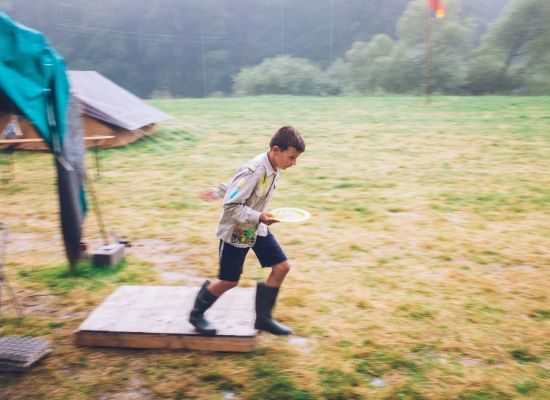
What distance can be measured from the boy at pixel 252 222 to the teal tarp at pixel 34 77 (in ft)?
5.75

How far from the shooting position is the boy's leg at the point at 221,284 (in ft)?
10.1

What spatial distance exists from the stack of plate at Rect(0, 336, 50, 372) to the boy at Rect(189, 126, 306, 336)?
965 millimetres

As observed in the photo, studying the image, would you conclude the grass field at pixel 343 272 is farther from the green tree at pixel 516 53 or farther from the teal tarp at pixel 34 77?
the green tree at pixel 516 53

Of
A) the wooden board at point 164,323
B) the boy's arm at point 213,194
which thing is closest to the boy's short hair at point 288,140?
the boy's arm at point 213,194

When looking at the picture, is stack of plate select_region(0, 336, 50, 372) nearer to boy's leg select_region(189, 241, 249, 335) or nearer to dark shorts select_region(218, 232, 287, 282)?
boy's leg select_region(189, 241, 249, 335)

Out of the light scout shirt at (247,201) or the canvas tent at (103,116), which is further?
the canvas tent at (103,116)

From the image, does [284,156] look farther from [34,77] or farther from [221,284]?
[34,77]

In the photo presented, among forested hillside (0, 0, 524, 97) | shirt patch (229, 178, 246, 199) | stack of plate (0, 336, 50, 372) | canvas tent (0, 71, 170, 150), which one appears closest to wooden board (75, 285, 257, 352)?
stack of plate (0, 336, 50, 372)

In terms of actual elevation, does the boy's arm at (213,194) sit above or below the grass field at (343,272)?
above

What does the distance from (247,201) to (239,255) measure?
34 cm

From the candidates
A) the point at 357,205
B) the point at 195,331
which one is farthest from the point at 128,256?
the point at 357,205

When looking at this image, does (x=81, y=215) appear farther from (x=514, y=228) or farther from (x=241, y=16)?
(x=241, y=16)

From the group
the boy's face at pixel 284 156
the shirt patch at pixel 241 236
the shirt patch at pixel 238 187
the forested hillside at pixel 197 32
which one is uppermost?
the forested hillside at pixel 197 32

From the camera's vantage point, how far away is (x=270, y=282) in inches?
131
